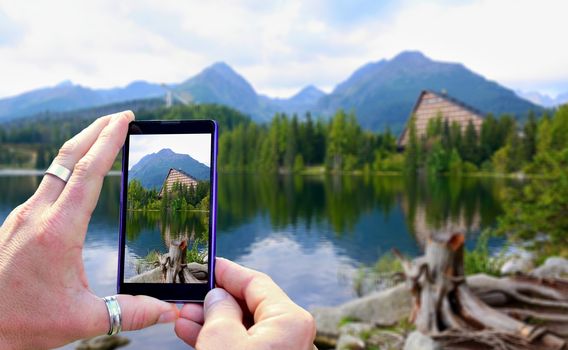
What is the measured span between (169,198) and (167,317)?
0.24 metres

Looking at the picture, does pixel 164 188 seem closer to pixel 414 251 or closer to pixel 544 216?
pixel 544 216

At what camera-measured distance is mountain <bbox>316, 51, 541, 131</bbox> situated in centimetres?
8844

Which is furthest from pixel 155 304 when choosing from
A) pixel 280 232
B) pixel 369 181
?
pixel 369 181

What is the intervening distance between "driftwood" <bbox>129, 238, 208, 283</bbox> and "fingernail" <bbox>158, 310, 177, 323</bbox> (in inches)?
2.6

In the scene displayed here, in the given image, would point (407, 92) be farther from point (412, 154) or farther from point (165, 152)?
point (165, 152)

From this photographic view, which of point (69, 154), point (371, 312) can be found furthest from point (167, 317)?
point (371, 312)

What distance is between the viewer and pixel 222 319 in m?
0.88

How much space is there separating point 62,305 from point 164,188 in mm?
299

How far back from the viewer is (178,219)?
1.00m

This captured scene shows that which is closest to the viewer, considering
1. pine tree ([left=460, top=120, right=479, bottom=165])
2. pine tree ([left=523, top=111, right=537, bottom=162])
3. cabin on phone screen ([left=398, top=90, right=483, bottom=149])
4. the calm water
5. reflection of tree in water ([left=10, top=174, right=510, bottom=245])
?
the calm water

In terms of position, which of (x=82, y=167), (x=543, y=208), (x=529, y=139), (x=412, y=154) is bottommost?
(x=543, y=208)

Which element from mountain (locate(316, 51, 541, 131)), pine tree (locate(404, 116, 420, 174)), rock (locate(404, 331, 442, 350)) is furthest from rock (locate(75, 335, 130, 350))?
mountain (locate(316, 51, 541, 131))

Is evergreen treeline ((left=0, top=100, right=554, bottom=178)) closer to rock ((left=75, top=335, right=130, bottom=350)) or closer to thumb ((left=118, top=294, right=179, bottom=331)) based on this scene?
rock ((left=75, top=335, right=130, bottom=350))

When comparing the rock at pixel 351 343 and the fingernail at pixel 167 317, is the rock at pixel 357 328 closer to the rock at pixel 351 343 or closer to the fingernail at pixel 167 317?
the rock at pixel 351 343
